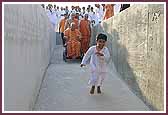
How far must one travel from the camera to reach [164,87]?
479cm

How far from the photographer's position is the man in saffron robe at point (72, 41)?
11.1 m

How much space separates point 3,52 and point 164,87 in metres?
2.40

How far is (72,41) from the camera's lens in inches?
441

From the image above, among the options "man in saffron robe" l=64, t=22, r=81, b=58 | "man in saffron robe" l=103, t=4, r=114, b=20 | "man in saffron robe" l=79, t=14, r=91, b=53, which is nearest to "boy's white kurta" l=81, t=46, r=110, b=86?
"man in saffron robe" l=64, t=22, r=81, b=58

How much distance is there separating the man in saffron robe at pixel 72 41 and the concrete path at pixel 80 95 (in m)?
2.16

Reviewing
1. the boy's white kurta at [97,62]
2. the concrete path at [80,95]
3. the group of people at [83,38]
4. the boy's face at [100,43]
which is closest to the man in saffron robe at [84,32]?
the group of people at [83,38]

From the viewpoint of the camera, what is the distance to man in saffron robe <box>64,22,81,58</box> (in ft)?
36.5

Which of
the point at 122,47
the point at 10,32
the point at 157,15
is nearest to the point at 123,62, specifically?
the point at 122,47

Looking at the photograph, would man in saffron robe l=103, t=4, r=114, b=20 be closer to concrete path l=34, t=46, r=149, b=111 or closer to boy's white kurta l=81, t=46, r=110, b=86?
concrete path l=34, t=46, r=149, b=111

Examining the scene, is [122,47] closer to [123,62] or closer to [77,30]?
[123,62]

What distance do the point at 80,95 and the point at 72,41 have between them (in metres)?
4.81

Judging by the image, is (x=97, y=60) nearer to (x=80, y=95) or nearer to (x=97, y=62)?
(x=97, y=62)

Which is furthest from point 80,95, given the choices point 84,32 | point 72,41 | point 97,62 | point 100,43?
point 84,32

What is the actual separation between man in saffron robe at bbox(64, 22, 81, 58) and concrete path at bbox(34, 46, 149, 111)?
216 cm
